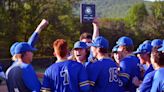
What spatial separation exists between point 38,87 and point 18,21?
116ft

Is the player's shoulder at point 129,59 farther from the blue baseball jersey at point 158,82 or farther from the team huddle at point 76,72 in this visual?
the blue baseball jersey at point 158,82

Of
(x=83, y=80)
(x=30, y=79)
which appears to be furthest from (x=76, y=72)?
(x=30, y=79)

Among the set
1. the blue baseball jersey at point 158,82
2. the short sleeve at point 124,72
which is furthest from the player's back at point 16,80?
the blue baseball jersey at point 158,82

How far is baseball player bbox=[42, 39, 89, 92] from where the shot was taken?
599cm

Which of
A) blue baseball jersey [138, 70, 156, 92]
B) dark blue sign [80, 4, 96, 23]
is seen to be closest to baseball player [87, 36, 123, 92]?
blue baseball jersey [138, 70, 156, 92]

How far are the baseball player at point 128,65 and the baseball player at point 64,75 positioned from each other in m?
0.87

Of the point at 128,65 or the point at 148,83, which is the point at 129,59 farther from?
the point at 148,83

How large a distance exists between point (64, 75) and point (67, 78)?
6cm

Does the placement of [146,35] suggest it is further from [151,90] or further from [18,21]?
[151,90]

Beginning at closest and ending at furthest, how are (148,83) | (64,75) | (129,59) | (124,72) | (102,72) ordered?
(148,83) < (64,75) < (102,72) < (124,72) < (129,59)

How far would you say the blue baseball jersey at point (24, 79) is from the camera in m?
6.06

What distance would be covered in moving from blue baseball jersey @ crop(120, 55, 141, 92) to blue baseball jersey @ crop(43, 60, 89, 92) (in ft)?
2.81

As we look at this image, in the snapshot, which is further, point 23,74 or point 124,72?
point 124,72

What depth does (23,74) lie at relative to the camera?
607 centimetres
